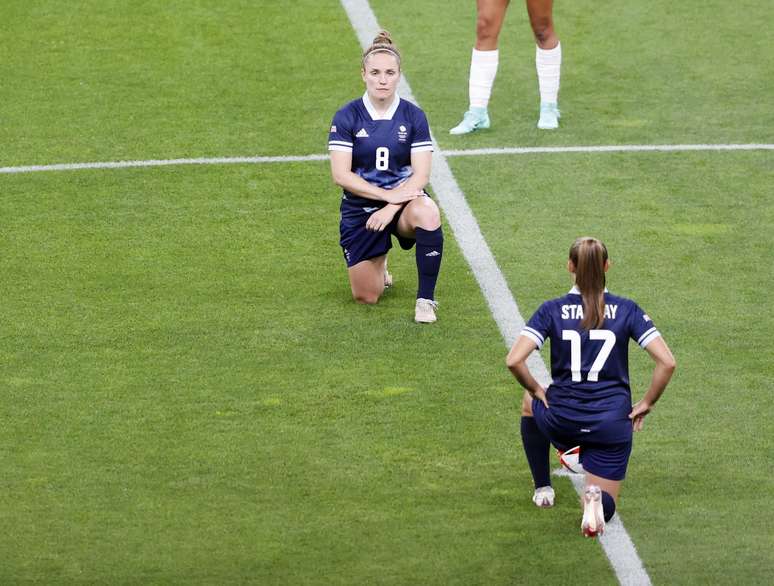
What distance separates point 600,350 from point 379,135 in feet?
8.48

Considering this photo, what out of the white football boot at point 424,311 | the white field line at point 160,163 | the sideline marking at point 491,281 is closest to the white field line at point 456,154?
the white field line at point 160,163

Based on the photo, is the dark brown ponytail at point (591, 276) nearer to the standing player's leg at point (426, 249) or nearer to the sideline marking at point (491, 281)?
the sideline marking at point (491, 281)

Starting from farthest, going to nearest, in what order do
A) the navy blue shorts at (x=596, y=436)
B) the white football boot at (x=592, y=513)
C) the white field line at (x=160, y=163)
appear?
the white field line at (x=160, y=163) < the navy blue shorts at (x=596, y=436) < the white football boot at (x=592, y=513)

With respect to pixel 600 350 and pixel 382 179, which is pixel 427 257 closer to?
pixel 382 179

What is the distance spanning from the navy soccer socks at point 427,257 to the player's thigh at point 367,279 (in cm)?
29

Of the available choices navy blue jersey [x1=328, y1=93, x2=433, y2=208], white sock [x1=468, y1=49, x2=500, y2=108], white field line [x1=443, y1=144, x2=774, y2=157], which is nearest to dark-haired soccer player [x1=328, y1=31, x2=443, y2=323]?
navy blue jersey [x1=328, y1=93, x2=433, y2=208]

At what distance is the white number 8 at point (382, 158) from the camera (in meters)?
8.09

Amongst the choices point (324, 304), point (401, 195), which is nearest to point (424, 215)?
point (401, 195)

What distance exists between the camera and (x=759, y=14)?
43.5 feet

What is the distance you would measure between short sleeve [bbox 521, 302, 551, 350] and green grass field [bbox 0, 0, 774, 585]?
758mm

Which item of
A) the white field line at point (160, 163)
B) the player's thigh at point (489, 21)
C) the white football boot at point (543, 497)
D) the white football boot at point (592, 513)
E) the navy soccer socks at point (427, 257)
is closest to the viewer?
the white football boot at point (592, 513)

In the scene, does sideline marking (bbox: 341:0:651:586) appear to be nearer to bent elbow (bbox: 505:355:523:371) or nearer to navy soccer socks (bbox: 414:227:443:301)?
navy soccer socks (bbox: 414:227:443:301)

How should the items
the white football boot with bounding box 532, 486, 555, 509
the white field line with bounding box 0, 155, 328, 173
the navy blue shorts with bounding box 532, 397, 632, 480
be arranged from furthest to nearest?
1. the white field line with bounding box 0, 155, 328, 173
2. the white football boot with bounding box 532, 486, 555, 509
3. the navy blue shorts with bounding box 532, 397, 632, 480

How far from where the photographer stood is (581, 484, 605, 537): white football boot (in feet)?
18.4
